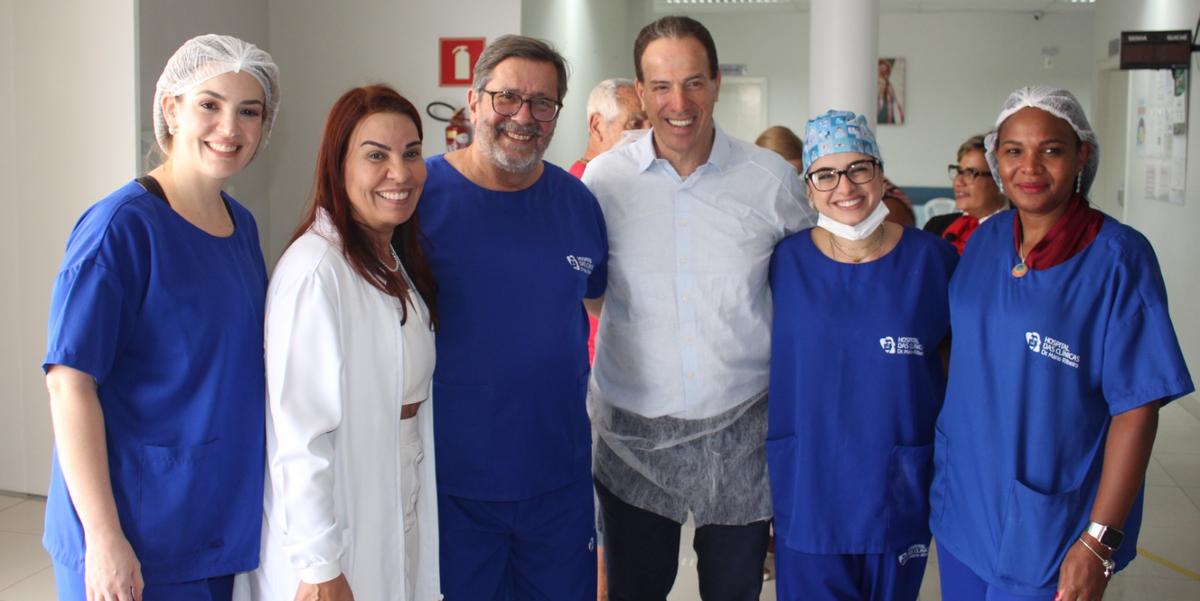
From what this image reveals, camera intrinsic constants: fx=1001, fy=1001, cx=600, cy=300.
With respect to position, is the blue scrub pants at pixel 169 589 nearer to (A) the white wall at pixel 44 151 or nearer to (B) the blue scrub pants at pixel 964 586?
(B) the blue scrub pants at pixel 964 586

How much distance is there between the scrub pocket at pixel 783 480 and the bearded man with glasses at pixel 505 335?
45 cm

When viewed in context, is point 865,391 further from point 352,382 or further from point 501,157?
point 352,382

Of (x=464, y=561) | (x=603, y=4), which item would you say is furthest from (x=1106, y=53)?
(x=464, y=561)

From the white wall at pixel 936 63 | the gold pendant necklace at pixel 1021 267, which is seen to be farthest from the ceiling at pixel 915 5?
the gold pendant necklace at pixel 1021 267

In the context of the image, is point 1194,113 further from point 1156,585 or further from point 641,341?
point 641,341

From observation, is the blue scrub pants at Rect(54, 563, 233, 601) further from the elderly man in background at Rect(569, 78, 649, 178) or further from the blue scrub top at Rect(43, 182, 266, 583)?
the elderly man in background at Rect(569, 78, 649, 178)

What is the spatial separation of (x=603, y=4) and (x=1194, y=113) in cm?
421

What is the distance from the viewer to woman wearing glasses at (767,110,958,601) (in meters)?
2.10

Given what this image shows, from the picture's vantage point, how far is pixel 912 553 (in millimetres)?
2184

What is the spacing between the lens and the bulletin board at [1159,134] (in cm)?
650

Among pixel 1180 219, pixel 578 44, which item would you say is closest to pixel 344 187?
pixel 578 44

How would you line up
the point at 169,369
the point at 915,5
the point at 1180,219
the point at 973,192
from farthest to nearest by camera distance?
the point at 915,5, the point at 1180,219, the point at 973,192, the point at 169,369

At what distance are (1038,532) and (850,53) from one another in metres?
3.74

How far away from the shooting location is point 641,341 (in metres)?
2.36
